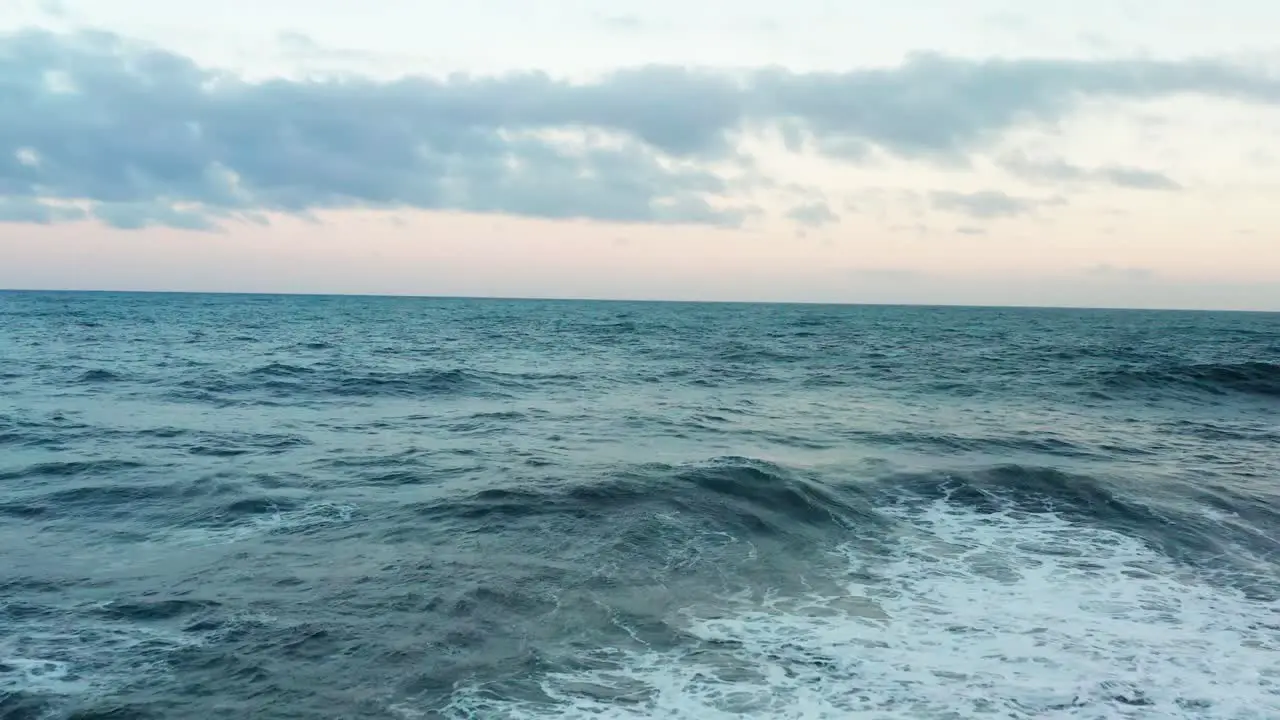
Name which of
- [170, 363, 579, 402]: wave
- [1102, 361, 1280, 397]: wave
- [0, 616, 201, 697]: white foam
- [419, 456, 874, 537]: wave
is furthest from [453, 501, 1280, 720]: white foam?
[1102, 361, 1280, 397]: wave

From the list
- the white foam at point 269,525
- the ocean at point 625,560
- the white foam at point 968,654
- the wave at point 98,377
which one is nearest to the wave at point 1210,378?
the ocean at point 625,560

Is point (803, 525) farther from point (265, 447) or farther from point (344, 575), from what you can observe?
point (265, 447)

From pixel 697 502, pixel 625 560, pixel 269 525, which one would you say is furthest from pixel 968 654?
pixel 269 525

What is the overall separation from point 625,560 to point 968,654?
4715 millimetres

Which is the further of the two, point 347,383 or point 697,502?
point 347,383

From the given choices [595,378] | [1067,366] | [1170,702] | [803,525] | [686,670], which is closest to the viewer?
[1170,702]

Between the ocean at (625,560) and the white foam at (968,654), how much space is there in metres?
0.04

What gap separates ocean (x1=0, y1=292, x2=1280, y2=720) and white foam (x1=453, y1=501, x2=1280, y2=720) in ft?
0.15

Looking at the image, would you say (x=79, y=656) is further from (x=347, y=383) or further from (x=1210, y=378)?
(x=1210, y=378)

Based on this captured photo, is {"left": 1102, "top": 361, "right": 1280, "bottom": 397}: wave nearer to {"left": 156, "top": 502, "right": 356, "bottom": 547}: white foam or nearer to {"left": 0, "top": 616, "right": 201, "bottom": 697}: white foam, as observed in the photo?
{"left": 156, "top": 502, "right": 356, "bottom": 547}: white foam

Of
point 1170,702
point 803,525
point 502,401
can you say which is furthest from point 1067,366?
point 1170,702

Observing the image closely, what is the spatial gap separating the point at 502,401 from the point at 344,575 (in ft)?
55.3

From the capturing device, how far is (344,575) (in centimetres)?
1064

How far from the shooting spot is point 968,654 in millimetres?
8852
